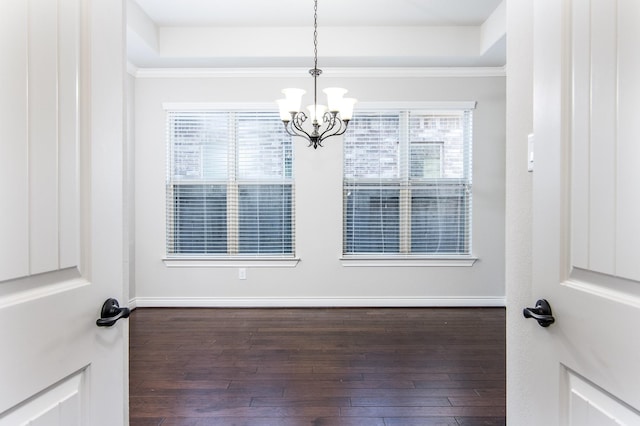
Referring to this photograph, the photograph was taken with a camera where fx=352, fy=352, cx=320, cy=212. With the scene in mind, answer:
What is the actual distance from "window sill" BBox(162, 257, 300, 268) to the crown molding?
2.08 m

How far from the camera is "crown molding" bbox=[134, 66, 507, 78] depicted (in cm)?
395

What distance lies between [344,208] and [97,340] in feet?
10.8

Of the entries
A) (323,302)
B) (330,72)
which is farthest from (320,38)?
(323,302)

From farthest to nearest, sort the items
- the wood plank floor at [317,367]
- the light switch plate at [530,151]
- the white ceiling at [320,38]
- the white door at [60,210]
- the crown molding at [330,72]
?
the crown molding at [330,72] < the white ceiling at [320,38] < the wood plank floor at [317,367] < the light switch plate at [530,151] < the white door at [60,210]

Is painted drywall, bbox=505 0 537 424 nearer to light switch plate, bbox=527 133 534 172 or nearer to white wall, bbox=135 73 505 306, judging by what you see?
light switch plate, bbox=527 133 534 172

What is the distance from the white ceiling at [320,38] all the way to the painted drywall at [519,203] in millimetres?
2507

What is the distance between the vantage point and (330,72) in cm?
395

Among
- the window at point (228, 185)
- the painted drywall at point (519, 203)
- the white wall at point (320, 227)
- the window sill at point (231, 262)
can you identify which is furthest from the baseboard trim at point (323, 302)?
the painted drywall at point (519, 203)

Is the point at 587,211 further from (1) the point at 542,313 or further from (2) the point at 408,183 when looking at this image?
(2) the point at 408,183

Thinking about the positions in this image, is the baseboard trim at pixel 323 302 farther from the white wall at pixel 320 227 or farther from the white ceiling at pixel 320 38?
the white ceiling at pixel 320 38

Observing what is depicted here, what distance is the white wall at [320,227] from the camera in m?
4.00

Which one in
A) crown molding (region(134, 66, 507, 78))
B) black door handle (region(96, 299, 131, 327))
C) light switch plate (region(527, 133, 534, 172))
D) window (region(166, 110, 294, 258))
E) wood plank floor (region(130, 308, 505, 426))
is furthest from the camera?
window (region(166, 110, 294, 258))

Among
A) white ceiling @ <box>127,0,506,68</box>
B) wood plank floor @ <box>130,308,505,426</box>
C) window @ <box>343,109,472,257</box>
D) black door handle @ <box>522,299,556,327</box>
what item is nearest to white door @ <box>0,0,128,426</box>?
black door handle @ <box>522,299,556,327</box>

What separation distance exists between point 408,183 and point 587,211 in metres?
3.29
